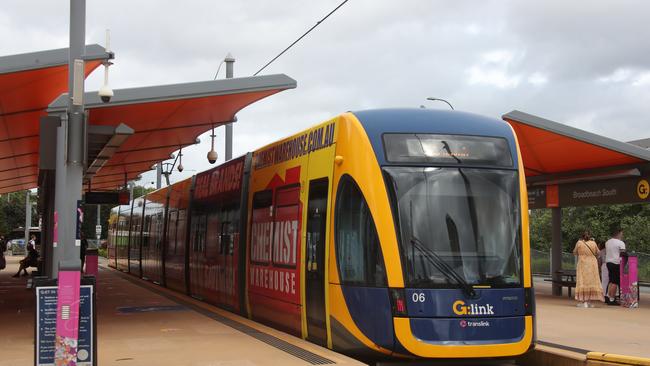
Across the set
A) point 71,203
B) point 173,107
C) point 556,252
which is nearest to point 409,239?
point 71,203

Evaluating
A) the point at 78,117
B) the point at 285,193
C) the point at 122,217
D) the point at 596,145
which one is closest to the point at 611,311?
the point at 596,145

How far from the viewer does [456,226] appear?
9000 mm

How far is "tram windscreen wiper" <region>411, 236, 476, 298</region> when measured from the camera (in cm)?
877

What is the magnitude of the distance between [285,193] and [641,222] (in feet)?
131

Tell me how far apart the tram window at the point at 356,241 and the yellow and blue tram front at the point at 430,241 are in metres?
0.01

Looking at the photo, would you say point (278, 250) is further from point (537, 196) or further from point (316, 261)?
point (537, 196)

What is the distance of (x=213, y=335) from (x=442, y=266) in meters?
4.10

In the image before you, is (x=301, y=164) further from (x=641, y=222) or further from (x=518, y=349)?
A: (x=641, y=222)

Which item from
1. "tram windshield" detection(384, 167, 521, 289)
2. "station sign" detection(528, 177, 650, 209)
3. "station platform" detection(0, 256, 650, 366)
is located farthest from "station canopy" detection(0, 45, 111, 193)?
"station sign" detection(528, 177, 650, 209)

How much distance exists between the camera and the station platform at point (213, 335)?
9352 mm

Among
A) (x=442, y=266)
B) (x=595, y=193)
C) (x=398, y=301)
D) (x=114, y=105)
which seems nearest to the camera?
Answer: (x=398, y=301)

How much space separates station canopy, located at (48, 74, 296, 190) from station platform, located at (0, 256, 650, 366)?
303 cm

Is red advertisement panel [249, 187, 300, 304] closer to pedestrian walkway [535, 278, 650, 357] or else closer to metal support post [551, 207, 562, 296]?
pedestrian walkway [535, 278, 650, 357]

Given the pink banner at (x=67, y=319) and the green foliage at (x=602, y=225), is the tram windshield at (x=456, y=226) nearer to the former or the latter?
the pink banner at (x=67, y=319)
